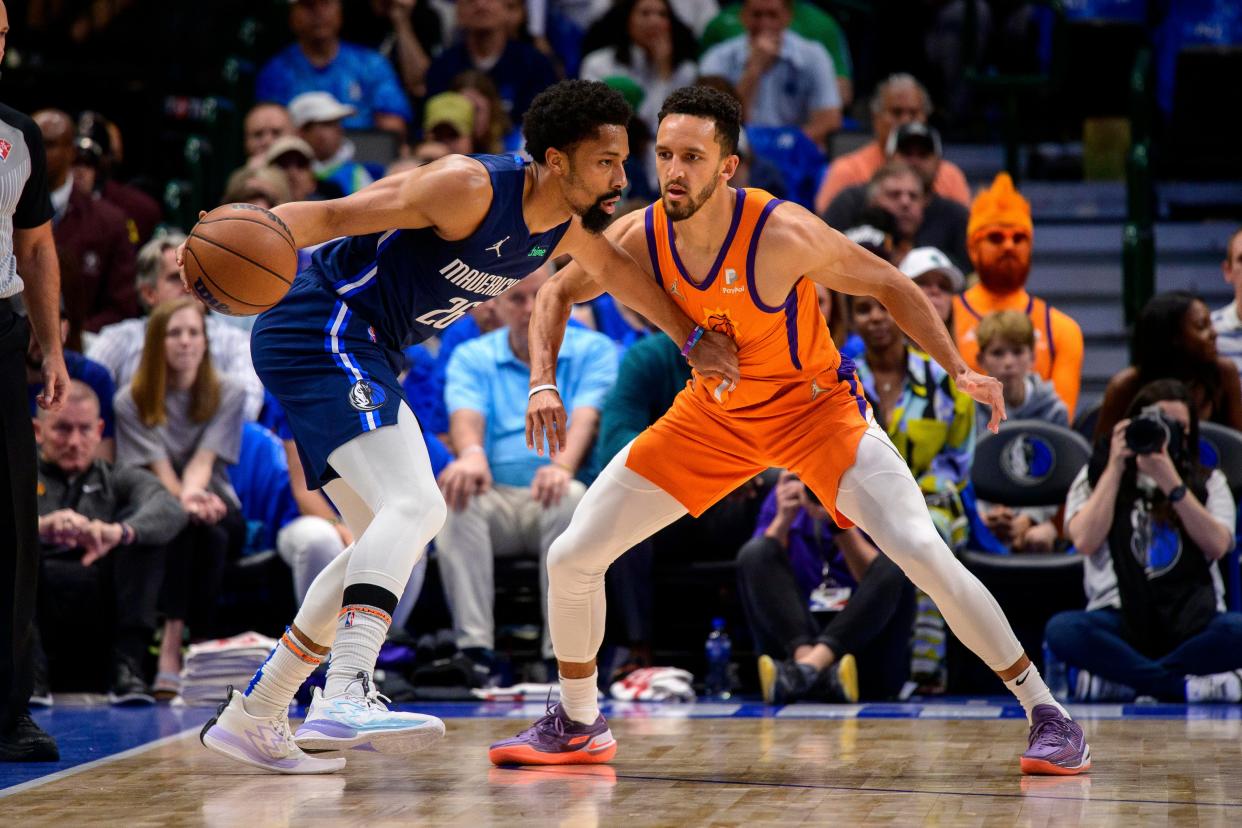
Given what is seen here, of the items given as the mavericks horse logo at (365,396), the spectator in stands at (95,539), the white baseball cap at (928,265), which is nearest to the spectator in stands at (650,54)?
the white baseball cap at (928,265)

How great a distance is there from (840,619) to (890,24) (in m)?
5.68

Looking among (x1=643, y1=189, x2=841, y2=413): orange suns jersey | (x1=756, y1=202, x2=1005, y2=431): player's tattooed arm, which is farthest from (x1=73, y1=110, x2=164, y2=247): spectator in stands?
(x1=756, y1=202, x2=1005, y2=431): player's tattooed arm

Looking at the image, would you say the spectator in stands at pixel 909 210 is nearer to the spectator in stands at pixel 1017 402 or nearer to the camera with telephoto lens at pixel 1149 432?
the spectator in stands at pixel 1017 402

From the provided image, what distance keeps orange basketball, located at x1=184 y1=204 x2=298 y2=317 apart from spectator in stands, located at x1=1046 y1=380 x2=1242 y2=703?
3.48 meters

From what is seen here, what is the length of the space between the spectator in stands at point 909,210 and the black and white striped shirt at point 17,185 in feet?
14.7

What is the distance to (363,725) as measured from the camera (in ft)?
14.1

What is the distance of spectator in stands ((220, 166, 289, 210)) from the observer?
8.17m

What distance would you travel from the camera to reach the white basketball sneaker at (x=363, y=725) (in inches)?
169

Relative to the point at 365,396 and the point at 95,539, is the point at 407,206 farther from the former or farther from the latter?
the point at 95,539

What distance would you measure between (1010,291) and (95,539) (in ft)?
13.9

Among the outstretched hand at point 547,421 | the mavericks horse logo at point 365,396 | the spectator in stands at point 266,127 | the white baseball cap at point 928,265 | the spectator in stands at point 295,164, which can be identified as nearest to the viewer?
the mavericks horse logo at point 365,396

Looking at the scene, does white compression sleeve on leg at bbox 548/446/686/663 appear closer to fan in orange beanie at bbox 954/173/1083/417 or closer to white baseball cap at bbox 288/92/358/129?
fan in orange beanie at bbox 954/173/1083/417

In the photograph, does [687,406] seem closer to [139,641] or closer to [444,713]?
[444,713]

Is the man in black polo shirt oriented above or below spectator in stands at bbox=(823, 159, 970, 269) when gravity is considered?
below
